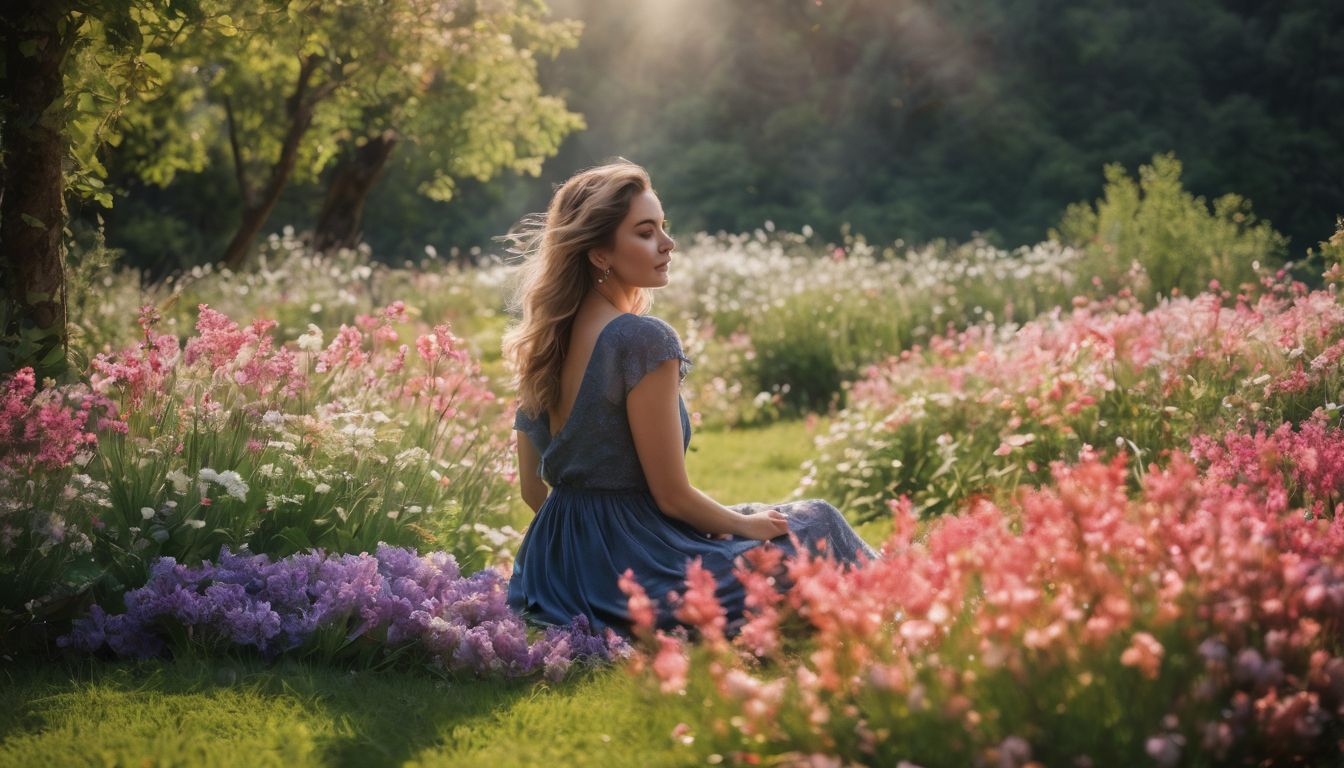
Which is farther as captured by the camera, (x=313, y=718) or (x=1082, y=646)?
(x=313, y=718)

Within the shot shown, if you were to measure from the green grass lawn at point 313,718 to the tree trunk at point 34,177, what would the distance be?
5.27 ft

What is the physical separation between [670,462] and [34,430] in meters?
1.94

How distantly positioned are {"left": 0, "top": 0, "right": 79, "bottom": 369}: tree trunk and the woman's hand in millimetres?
2658

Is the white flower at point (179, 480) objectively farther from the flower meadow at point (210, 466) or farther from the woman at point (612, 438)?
the woman at point (612, 438)

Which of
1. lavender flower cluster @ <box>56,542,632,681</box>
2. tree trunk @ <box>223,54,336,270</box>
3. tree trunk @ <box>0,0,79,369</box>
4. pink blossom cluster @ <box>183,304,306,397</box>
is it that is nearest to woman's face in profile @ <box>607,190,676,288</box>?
lavender flower cluster @ <box>56,542,632,681</box>

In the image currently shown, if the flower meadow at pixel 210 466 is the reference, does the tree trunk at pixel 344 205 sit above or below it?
above

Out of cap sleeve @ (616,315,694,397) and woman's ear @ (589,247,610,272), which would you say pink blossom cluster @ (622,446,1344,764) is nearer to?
cap sleeve @ (616,315,694,397)

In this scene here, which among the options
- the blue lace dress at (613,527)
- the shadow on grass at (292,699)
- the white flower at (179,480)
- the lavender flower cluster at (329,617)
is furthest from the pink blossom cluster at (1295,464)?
the white flower at (179,480)

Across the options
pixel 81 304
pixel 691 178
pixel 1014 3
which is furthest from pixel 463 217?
pixel 81 304

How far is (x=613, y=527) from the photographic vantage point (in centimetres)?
377

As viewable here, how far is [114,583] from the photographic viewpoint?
354cm

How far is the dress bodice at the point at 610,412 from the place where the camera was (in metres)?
3.55

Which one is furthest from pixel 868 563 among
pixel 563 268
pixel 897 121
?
pixel 897 121

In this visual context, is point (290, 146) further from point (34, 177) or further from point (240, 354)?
point (240, 354)
